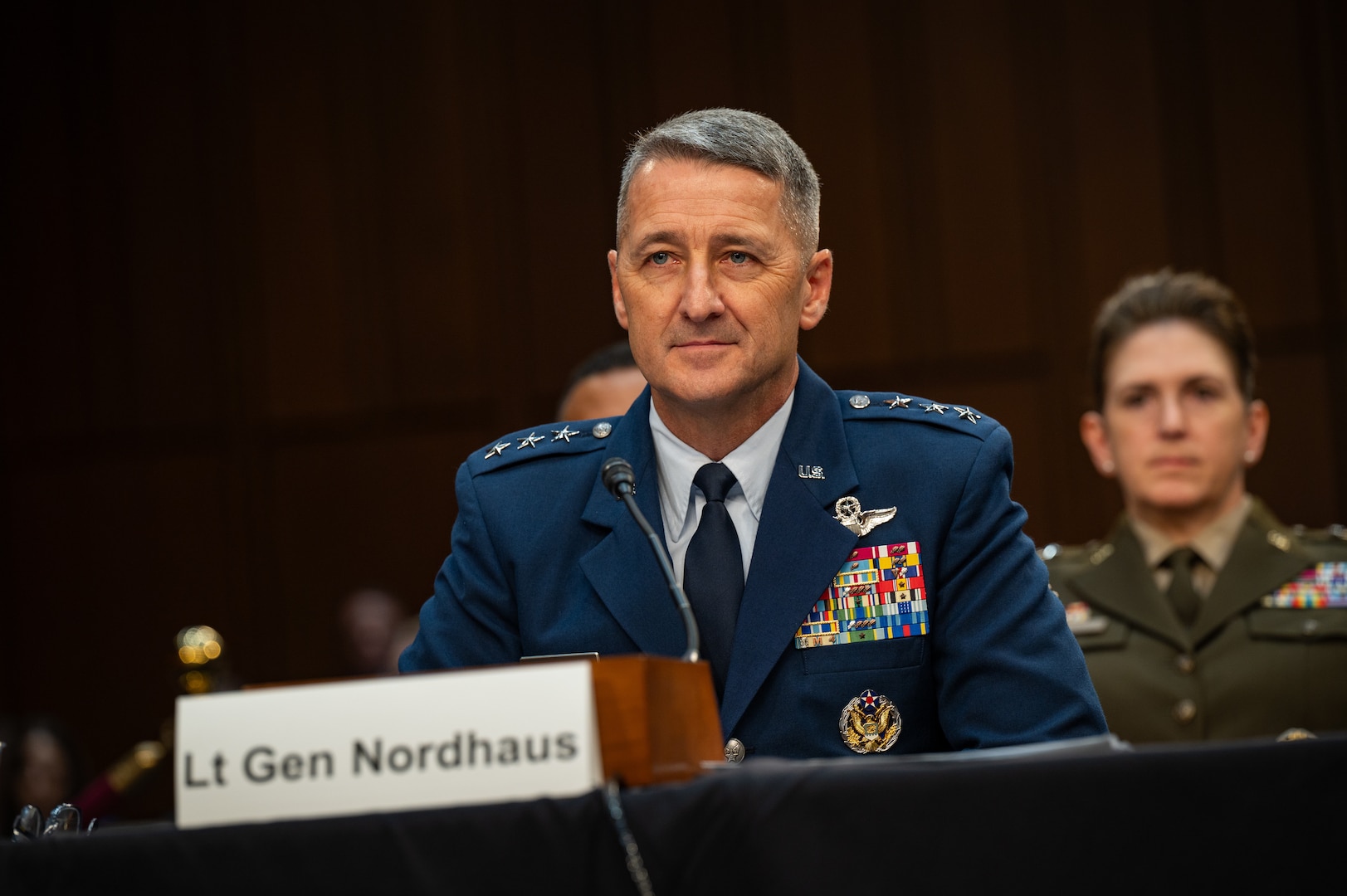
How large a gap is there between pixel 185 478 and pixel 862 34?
3.18 m

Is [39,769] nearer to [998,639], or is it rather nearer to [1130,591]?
[1130,591]

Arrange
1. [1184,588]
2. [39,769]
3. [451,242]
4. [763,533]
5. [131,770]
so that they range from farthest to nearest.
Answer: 1. [451,242]
2. [39,769]
3. [131,770]
4. [1184,588]
5. [763,533]

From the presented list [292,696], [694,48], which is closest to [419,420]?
[694,48]

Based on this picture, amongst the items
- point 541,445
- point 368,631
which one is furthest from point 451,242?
point 541,445

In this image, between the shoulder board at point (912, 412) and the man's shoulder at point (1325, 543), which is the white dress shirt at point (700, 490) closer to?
the shoulder board at point (912, 412)

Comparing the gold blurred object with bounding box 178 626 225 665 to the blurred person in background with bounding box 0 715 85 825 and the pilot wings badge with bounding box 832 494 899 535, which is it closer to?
the blurred person in background with bounding box 0 715 85 825

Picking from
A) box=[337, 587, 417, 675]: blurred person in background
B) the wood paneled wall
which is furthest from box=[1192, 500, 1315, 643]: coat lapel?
box=[337, 587, 417, 675]: blurred person in background

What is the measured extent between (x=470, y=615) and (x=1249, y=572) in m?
1.70

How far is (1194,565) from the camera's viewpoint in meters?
2.92

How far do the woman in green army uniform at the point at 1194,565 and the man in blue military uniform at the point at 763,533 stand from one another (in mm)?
1193

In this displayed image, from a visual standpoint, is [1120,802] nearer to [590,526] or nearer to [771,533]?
[771,533]

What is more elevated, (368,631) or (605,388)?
(605,388)

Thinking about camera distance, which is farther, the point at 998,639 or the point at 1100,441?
the point at 1100,441

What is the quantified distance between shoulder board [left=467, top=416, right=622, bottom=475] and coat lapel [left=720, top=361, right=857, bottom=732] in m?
0.26
